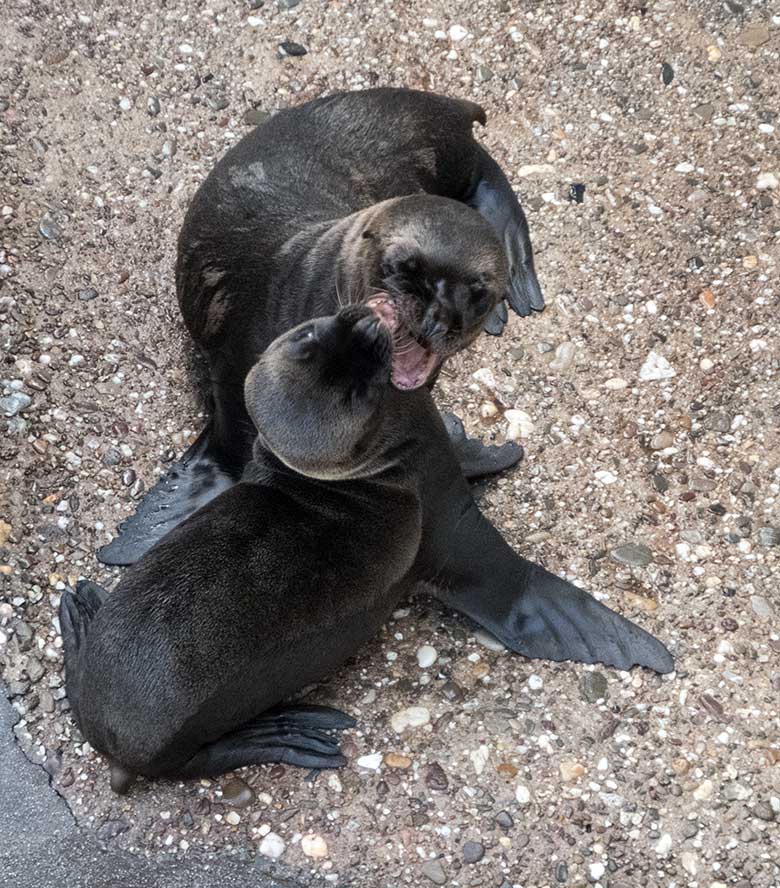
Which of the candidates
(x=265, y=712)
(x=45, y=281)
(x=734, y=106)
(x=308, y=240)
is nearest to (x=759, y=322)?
(x=734, y=106)

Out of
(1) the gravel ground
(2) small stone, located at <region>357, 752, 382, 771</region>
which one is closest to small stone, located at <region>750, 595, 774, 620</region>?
(1) the gravel ground

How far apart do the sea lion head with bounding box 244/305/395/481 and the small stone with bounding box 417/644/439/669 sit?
1130 millimetres

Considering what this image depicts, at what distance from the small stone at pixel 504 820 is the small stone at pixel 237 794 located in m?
0.79

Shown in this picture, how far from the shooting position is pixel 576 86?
17.8ft

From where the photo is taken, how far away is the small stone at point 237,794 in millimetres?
3604

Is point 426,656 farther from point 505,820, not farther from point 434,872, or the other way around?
point 434,872

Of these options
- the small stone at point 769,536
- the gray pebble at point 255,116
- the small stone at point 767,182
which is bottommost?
the small stone at point 769,536

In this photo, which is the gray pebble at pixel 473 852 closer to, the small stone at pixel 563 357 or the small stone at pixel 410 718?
the small stone at pixel 410 718

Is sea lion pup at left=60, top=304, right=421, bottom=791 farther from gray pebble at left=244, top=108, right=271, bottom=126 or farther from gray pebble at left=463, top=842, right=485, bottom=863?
gray pebble at left=244, top=108, right=271, bottom=126

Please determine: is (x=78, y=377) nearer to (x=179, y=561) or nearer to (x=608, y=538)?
(x=179, y=561)

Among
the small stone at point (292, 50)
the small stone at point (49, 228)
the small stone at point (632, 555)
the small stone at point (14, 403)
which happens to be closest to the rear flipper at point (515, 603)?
the small stone at point (632, 555)

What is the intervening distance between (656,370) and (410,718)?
1.84 meters

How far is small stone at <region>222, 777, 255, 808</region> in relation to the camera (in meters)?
3.60

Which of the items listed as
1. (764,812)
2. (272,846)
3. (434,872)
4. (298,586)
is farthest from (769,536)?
(272,846)
